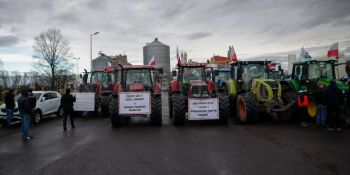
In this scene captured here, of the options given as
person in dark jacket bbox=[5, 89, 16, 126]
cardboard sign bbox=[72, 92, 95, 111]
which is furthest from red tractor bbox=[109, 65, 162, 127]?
person in dark jacket bbox=[5, 89, 16, 126]

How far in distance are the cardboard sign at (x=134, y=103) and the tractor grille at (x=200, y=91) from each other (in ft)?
6.27

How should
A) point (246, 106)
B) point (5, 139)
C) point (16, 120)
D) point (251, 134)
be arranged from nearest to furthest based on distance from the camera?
point (251, 134) < point (5, 139) < point (246, 106) < point (16, 120)

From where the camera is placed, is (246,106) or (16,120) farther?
(16,120)

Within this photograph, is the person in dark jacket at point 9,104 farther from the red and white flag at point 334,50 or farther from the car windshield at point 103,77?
the red and white flag at point 334,50

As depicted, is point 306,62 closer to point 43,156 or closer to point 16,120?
point 43,156

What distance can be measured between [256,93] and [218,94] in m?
1.55

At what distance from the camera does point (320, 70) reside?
38.5 feet

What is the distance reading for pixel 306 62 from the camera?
1176cm

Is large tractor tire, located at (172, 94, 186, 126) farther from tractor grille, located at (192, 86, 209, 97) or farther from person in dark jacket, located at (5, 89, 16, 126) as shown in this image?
person in dark jacket, located at (5, 89, 16, 126)

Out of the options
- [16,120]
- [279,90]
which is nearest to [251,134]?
[279,90]

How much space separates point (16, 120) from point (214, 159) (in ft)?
36.1

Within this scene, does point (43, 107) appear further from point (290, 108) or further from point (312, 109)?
point (312, 109)

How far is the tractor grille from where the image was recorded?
12.0m

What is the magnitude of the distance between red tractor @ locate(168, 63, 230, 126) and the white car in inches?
261
